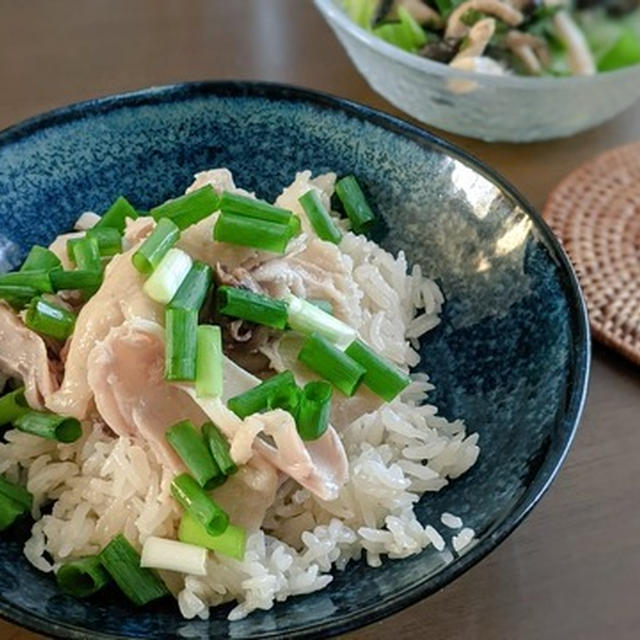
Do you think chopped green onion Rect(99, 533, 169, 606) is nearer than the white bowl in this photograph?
Yes

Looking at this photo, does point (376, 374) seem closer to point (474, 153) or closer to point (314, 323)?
point (314, 323)

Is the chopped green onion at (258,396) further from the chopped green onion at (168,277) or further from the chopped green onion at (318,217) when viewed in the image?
the chopped green onion at (318,217)

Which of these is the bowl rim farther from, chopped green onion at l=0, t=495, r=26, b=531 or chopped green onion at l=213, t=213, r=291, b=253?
chopped green onion at l=0, t=495, r=26, b=531

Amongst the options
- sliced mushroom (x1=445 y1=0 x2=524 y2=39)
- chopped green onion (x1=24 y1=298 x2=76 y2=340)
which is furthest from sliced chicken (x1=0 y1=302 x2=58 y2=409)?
sliced mushroom (x1=445 y1=0 x2=524 y2=39)

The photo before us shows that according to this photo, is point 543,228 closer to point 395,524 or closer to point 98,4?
point 395,524

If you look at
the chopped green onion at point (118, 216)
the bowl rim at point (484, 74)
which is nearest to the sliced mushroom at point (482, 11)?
the bowl rim at point (484, 74)
